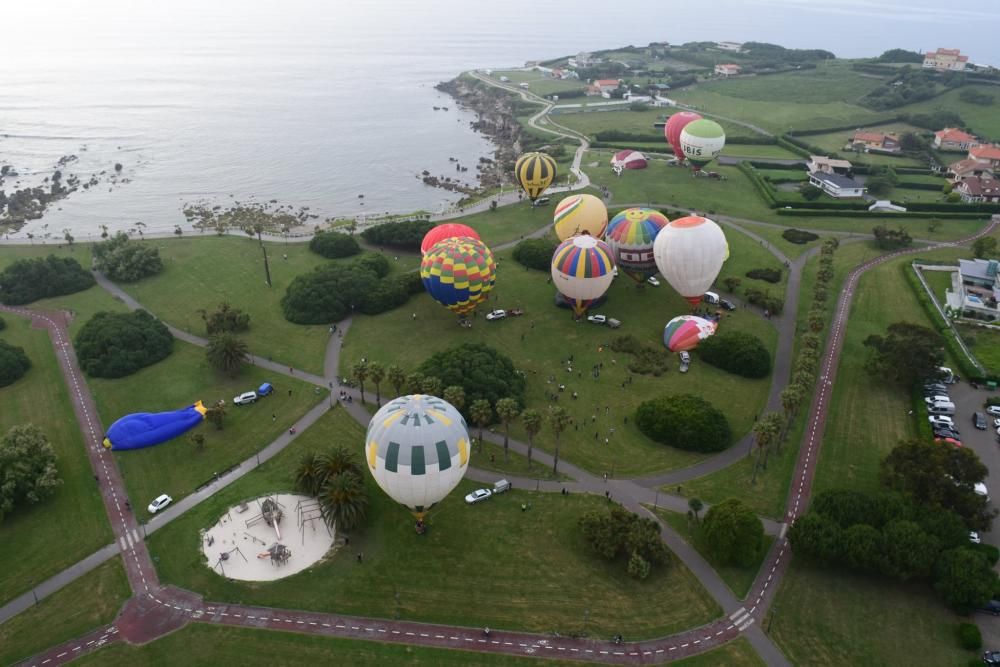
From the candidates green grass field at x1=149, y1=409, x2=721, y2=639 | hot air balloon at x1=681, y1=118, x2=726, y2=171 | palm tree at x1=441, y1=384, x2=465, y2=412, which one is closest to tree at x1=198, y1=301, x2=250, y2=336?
green grass field at x1=149, y1=409, x2=721, y2=639

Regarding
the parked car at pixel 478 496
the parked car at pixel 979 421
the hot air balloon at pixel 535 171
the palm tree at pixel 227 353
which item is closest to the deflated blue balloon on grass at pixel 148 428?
the palm tree at pixel 227 353

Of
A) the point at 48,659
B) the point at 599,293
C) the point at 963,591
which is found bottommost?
the point at 48,659

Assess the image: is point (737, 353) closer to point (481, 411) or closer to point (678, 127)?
point (481, 411)

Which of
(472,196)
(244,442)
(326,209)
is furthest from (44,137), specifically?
(244,442)

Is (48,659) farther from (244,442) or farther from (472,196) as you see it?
(472,196)

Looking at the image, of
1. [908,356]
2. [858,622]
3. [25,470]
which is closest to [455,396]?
[858,622]

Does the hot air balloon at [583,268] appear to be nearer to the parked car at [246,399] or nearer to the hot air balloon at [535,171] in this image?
the parked car at [246,399]
